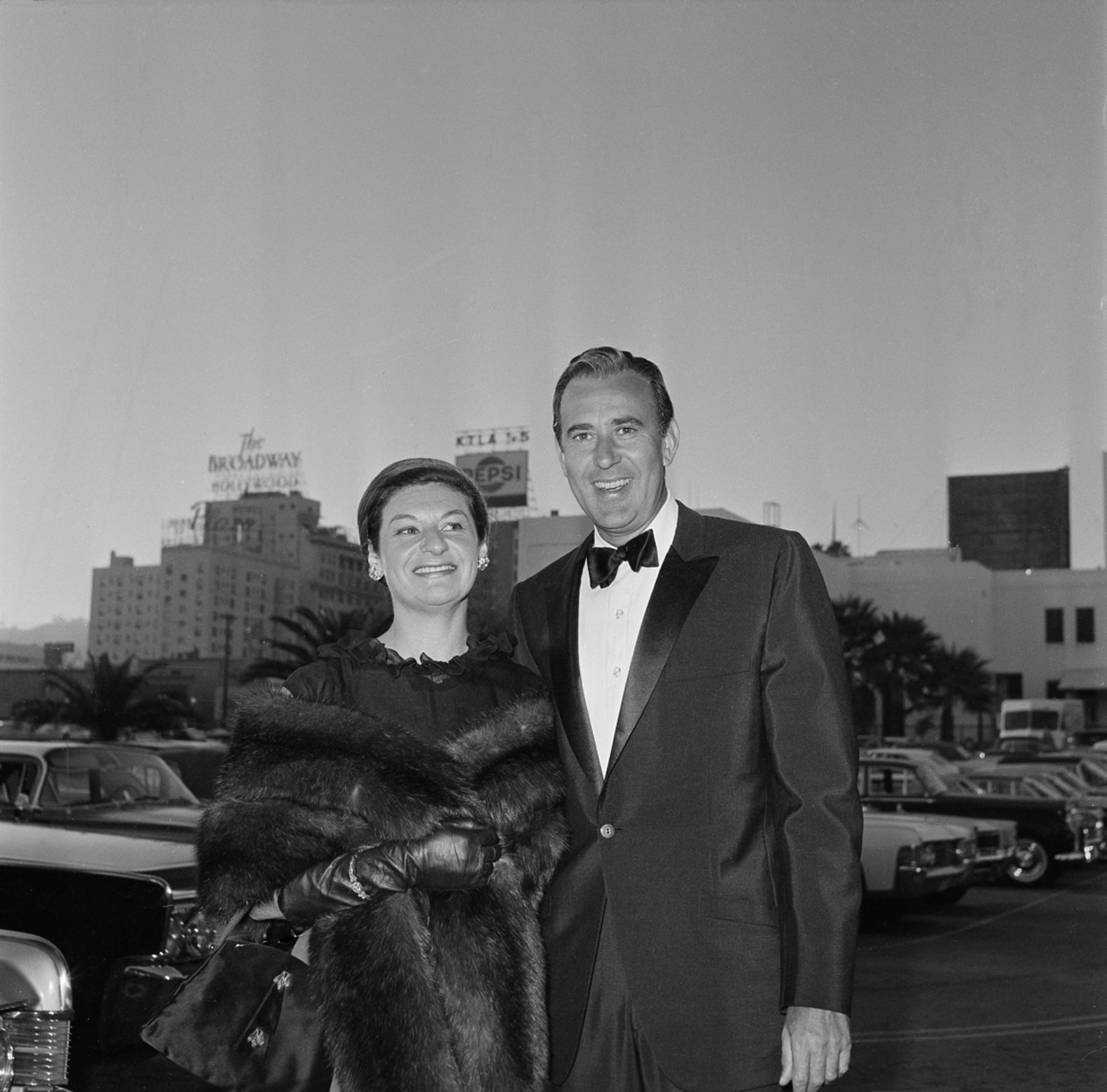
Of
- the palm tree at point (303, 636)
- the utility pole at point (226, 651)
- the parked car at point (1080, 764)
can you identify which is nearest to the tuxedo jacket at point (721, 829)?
the parked car at point (1080, 764)

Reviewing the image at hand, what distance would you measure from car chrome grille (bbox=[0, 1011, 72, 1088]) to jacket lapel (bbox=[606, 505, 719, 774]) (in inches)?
53.9

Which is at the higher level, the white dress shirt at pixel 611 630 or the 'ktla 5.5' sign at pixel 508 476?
the 'ktla 5.5' sign at pixel 508 476

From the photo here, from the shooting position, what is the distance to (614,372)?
2453 millimetres

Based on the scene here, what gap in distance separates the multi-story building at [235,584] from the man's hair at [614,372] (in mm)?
16099

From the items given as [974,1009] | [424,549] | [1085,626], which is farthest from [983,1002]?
[1085,626]

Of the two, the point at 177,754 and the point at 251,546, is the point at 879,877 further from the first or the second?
the point at 251,546

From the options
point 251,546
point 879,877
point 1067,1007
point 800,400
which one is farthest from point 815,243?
point 251,546

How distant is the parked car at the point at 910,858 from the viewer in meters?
8.77

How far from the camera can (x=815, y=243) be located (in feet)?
33.3

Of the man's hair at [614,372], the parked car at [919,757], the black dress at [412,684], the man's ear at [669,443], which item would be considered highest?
the man's hair at [614,372]

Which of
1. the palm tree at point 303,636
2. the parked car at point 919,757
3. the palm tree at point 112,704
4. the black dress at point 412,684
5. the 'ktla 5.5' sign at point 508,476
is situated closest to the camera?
the black dress at point 412,684

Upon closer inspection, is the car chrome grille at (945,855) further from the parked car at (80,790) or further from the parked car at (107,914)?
the parked car at (107,914)

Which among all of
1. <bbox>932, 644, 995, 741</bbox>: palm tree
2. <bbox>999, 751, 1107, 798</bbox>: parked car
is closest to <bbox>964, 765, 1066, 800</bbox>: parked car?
<bbox>999, 751, 1107, 798</bbox>: parked car

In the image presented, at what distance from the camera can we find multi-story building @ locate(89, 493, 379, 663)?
18.7 meters
